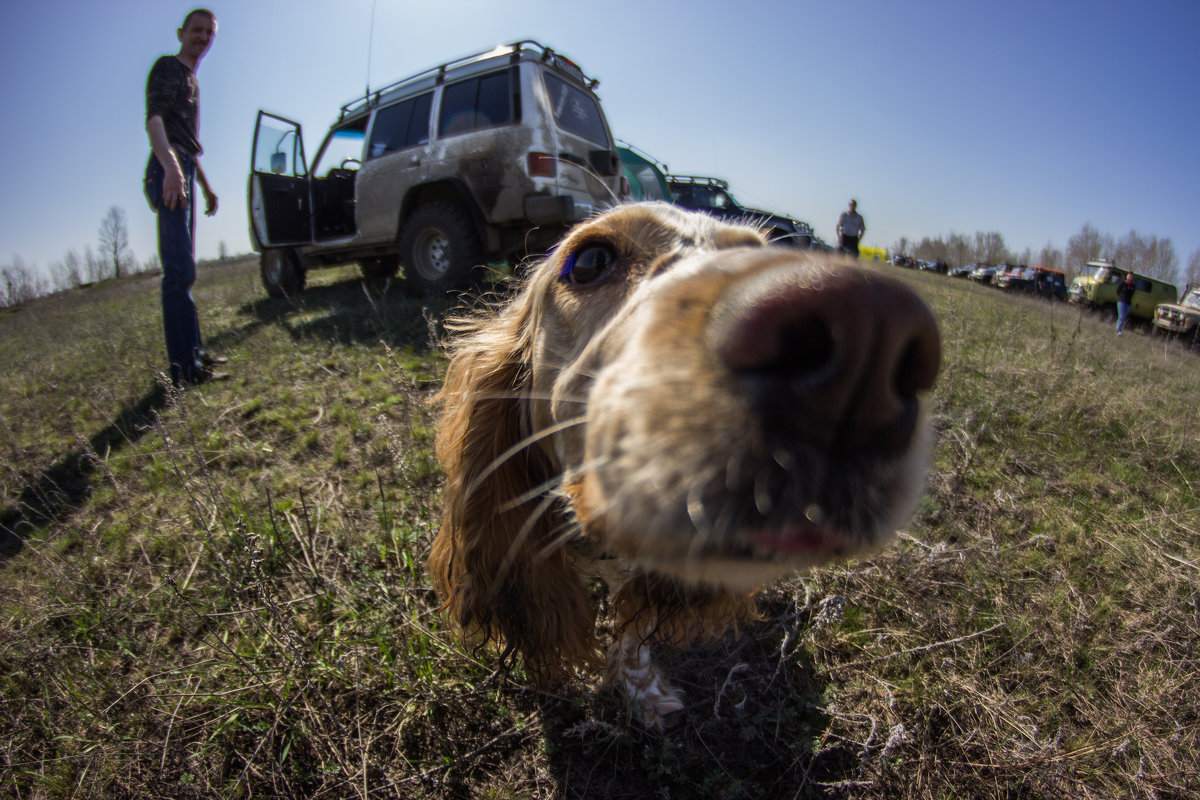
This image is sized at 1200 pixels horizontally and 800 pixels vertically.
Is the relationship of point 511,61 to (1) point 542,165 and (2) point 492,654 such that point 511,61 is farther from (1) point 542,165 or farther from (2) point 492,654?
(2) point 492,654

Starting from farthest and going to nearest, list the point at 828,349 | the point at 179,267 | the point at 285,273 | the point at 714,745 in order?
the point at 285,273 → the point at 179,267 → the point at 714,745 → the point at 828,349

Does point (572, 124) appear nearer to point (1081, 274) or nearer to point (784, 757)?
point (784, 757)

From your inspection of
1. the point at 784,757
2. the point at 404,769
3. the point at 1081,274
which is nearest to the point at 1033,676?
the point at 784,757

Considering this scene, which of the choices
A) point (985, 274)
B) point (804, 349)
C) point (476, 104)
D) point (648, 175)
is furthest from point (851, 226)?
point (985, 274)

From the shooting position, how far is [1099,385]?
4316 mm

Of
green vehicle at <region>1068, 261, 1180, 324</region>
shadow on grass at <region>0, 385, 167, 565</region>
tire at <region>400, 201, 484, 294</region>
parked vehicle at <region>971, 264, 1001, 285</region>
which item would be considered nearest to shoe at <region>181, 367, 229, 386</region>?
shadow on grass at <region>0, 385, 167, 565</region>

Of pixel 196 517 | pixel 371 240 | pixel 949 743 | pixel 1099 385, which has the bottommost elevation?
pixel 949 743

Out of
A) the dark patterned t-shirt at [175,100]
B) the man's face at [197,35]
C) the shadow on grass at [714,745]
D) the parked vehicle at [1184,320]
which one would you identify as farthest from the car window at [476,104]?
the parked vehicle at [1184,320]

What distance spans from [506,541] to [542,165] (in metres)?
4.20

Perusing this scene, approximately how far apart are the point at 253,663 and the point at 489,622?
816 millimetres

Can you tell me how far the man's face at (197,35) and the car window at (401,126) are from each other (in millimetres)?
2211

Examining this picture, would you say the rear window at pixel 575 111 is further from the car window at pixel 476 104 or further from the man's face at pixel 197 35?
the man's face at pixel 197 35

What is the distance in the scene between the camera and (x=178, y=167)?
343 cm

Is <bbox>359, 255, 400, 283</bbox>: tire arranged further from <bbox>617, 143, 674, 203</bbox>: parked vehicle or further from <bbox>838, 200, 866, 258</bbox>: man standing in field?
<bbox>838, 200, 866, 258</bbox>: man standing in field
